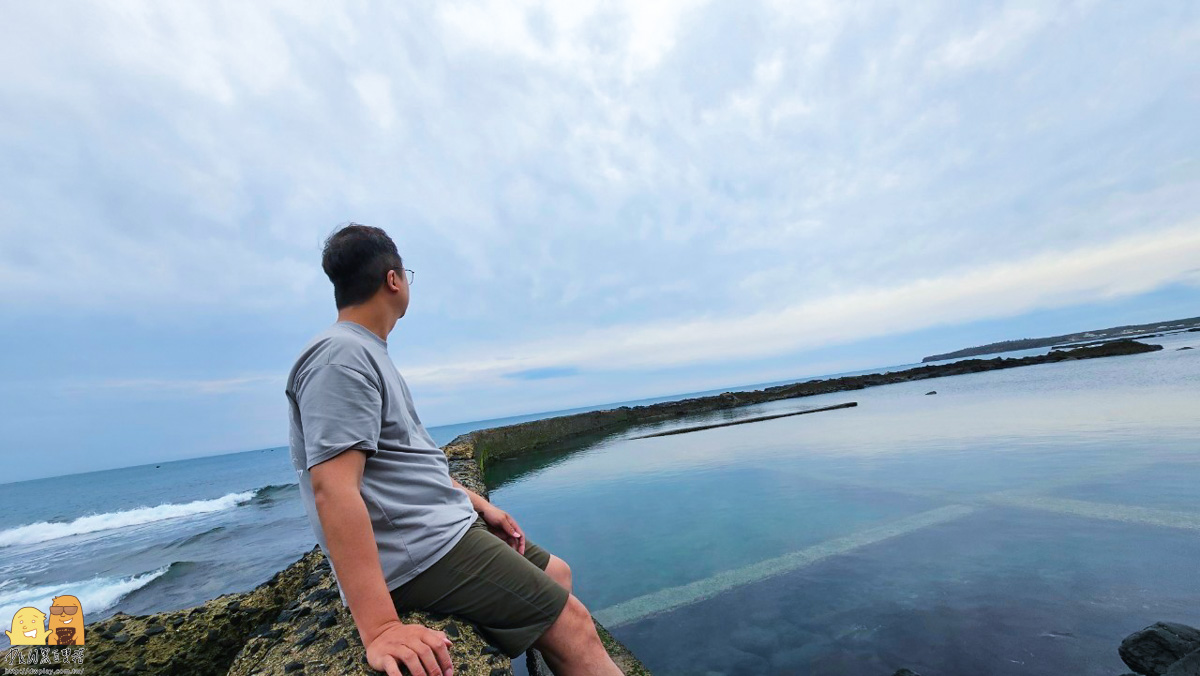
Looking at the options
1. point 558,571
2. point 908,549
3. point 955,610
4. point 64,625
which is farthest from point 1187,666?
point 64,625

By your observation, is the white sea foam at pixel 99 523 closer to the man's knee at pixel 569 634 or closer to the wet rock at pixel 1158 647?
the man's knee at pixel 569 634

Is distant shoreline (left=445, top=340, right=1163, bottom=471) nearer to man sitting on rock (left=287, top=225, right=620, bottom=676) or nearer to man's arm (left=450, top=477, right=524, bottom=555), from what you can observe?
man's arm (left=450, top=477, right=524, bottom=555)

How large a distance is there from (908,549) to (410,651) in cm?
503

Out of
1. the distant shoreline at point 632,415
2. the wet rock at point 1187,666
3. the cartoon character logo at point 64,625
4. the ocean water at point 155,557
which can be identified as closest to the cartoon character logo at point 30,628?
the cartoon character logo at point 64,625

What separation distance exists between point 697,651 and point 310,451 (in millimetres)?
3330

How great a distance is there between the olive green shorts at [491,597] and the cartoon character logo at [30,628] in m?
1.72

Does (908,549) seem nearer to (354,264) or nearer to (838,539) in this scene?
(838,539)

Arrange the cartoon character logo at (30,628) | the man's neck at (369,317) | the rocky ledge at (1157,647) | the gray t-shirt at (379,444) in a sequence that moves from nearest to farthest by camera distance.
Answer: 1. the gray t-shirt at (379,444)
2. the man's neck at (369,317)
3. the cartoon character logo at (30,628)
4. the rocky ledge at (1157,647)

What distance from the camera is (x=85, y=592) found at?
844cm

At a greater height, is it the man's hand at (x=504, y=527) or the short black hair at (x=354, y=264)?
the short black hair at (x=354, y=264)

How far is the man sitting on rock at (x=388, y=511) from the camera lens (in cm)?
108

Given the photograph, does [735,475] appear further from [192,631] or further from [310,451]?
[310,451]

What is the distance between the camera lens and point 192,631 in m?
2.14

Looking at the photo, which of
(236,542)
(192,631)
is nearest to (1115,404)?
(192,631)
